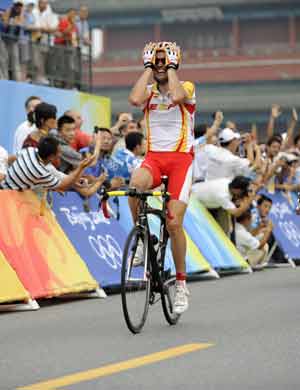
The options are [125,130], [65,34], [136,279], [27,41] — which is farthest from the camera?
[65,34]

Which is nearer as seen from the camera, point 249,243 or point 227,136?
point 249,243

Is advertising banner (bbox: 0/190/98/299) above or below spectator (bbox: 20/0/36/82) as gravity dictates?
below

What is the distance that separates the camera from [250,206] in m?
18.7

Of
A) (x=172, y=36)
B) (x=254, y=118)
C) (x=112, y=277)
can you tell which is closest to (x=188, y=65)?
(x=172, y=36)

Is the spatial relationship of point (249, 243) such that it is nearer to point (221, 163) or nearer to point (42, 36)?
point (221, 163)

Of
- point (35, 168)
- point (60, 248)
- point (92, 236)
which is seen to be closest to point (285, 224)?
point (92, 236)

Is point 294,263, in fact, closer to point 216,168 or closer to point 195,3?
point 216,168

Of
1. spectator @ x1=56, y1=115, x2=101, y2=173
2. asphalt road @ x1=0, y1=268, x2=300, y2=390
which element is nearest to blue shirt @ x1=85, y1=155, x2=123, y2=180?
spectator @ x1=56, y1=115, x2=101, y2=173

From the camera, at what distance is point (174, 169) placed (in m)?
10.7

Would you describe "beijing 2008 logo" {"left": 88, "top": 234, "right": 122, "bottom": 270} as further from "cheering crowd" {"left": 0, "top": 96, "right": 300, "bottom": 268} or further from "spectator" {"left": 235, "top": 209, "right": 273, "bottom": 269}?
"spectator" {"left": 235, "top": 209, "right": 273, "bottom": 269}

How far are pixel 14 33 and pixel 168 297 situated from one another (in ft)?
35.0

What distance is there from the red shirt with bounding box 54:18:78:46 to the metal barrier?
0.12 metres

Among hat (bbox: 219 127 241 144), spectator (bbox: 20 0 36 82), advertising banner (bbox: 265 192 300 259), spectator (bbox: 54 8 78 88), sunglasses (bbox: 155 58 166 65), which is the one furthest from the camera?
spectator (bbox: 54 8 78 88)

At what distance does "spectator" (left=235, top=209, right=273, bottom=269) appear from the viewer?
59.8 ft
